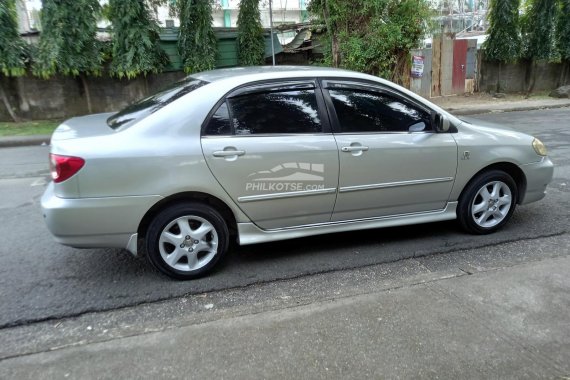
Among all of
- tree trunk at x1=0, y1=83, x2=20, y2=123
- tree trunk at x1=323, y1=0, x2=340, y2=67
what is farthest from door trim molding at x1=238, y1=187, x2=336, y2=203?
tree trunk at x1=0, y1=83, x2=20, y2=123

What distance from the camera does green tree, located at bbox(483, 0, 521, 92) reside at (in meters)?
16.5

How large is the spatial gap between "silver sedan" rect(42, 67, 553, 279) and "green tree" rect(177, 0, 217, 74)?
30.3 ft

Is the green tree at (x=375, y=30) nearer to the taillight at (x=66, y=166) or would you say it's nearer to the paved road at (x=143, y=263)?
the paved road at (x=143, y=263)

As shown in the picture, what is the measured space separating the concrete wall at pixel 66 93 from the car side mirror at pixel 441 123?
1077cm

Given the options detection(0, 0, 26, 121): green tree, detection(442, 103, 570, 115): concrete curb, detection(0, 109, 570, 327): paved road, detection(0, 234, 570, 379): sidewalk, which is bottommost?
detection(0, 234, 570, 379): sidewalk

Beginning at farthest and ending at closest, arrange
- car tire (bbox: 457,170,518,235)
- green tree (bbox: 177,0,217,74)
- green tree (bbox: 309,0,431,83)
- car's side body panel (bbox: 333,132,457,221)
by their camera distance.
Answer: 1. green tree (bbox: 177,0,217,74)
2. green tree (bbox: 309,0,431,83)
3. car tire (bbox: 457,170,518,235)
4. car's side body panel (bbox: 333,132,457,221)

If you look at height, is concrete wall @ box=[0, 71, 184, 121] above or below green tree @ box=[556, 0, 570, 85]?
below

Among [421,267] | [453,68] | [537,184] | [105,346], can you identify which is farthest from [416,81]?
[105,346]

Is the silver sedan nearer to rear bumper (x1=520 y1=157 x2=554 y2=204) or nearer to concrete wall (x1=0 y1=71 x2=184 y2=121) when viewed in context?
rear bumper (x1=520 y1=157 x2=554 y2=204)

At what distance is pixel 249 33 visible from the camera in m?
13.5

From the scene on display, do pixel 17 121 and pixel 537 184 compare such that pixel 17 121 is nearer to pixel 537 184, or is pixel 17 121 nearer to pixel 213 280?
pixel 213 280

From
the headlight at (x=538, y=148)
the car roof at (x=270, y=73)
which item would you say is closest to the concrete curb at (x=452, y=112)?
the car roof at (x=270, y=73)

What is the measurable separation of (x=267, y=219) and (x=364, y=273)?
92 centimetres

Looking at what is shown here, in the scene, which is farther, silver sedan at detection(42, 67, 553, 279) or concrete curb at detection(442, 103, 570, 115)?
concrete curb at detection(442, 103, 570, 115)
